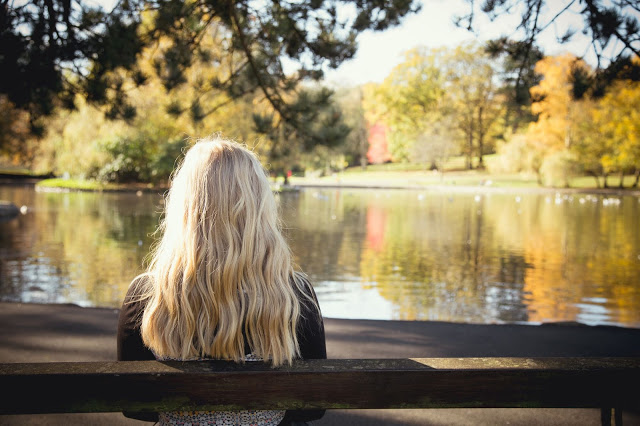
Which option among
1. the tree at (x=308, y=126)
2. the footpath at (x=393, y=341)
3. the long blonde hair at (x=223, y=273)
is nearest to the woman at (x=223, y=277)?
the long blonde hair at (x=223, y=273)

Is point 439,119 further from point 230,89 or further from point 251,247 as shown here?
point 251,247

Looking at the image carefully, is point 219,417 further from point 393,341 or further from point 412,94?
point 412,94

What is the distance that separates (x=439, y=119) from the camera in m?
56.5

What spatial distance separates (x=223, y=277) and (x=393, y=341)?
140 inches

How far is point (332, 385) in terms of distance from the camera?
1.56 meters

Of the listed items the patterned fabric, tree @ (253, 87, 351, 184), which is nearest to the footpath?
the patterned fabric

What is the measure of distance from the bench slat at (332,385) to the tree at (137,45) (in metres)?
5.16

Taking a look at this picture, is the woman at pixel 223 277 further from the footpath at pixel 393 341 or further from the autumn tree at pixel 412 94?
the autumn tree at pixel 412 94

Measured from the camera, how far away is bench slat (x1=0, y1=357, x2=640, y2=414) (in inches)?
59.7

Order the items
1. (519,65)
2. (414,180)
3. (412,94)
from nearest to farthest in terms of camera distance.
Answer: (519,65), (414,180), (412,94)

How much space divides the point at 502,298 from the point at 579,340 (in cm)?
302

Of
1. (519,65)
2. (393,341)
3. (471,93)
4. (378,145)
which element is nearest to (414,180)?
(471,93)

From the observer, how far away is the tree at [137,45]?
5.80 metres

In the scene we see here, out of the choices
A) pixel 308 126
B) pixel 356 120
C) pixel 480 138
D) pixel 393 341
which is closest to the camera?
pixel 393 341
